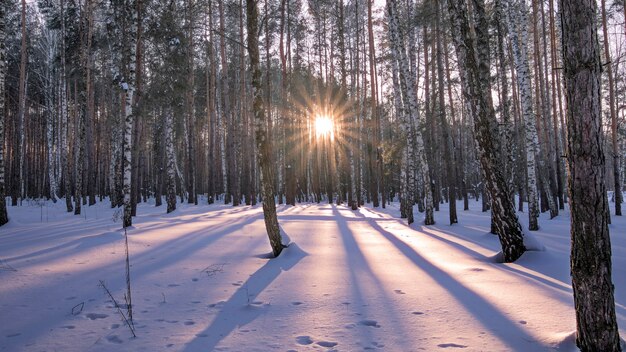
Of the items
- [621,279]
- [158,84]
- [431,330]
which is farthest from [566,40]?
[158,84]

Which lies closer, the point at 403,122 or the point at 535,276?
the point at 535,276

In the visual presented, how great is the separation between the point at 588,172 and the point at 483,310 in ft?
6.00

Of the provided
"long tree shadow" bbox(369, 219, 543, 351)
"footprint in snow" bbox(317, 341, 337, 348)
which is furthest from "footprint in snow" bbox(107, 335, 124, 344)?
"long tree shadow" bbox(369, 219, 543, 351)

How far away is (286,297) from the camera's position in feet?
13.4

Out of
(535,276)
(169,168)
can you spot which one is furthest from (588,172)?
(169,168)

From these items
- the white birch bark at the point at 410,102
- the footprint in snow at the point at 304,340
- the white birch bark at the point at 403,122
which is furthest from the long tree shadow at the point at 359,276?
the white birch bark at the point at 403,122

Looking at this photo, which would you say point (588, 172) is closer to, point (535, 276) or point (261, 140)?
point (535, 276)

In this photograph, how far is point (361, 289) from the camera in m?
4.38

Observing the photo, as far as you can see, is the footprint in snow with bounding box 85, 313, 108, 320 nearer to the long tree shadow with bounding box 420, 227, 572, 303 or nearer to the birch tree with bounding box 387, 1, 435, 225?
the long tree shadow with bounding box 420, 227, 572, 303

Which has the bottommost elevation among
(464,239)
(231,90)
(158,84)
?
(464,239)

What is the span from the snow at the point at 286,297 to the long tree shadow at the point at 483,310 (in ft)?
0.05

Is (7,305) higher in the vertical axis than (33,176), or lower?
lower

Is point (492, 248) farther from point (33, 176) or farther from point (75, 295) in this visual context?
point (33, 176)

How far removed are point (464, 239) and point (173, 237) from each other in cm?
697
